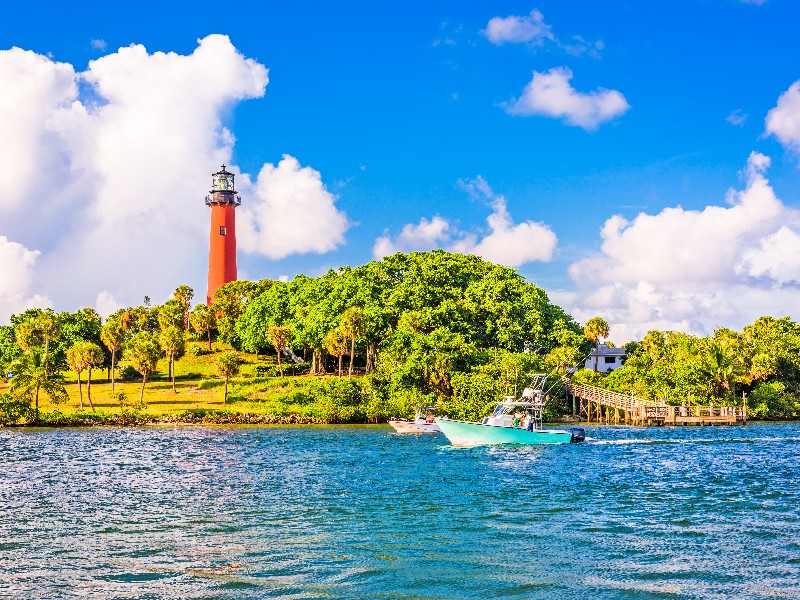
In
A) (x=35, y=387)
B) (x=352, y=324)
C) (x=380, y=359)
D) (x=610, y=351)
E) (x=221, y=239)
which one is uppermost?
(x=221, y=239)

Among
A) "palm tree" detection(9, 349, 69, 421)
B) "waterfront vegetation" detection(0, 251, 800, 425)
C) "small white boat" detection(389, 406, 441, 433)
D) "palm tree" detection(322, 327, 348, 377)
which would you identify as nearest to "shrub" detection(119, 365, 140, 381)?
"waterfront vegetation" detection(0, 251, 800, 425)

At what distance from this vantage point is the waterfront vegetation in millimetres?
90875

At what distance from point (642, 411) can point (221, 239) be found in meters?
72.6

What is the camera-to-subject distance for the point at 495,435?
205ft

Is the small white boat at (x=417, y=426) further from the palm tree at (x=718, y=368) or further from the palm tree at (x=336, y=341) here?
the palm tree at (x=718, y=368)

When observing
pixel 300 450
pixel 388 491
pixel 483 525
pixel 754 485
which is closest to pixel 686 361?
pixel 300 450

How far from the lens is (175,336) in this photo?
102 meters

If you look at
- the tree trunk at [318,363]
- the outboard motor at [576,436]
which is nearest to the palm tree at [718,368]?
the outboard motor at [576,436]

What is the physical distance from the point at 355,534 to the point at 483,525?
14.6 ft

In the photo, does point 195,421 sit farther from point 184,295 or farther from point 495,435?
point 184,295

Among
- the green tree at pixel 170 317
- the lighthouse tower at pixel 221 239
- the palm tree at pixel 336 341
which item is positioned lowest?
the palm tree at pixel 336 341

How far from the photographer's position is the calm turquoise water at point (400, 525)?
66.8 ft

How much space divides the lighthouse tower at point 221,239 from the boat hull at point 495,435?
81.0 metres

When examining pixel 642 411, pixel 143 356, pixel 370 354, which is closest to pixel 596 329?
pixel 642 411
